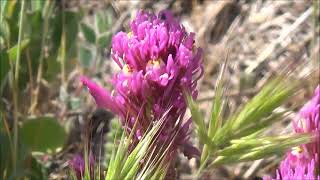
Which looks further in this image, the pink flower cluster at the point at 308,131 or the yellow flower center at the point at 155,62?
the pink flower cluster at the point at 308,131

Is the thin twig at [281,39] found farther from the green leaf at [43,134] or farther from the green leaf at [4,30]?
the green leaf at [4,30]

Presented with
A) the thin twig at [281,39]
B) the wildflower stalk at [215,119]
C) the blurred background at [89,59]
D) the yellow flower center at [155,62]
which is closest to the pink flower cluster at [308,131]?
the blurred background at [89,59]

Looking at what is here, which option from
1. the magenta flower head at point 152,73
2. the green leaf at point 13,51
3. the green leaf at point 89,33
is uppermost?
the green leaf at point 89,33

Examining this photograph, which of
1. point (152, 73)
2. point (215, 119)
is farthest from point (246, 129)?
point (152, 73)

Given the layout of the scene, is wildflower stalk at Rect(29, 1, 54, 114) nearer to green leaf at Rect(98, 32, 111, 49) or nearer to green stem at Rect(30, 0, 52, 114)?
green stem at Rect(30, 0, 52, 114)

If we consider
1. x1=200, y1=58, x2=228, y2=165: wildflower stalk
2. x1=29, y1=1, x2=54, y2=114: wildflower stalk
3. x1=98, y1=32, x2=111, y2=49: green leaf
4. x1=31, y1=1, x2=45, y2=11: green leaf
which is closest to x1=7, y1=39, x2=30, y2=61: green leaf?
x1=29, y1=1, x2=54, y2=114: wildflower stalk
